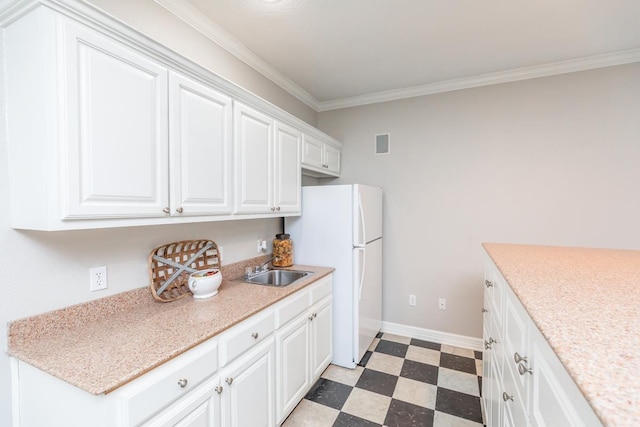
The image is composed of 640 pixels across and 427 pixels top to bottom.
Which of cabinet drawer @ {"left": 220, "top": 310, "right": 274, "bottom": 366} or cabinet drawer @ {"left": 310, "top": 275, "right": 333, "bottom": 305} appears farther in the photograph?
cabinet drawer @ {"left": 310, "top": 275, "right": 333, "bottom": 305}

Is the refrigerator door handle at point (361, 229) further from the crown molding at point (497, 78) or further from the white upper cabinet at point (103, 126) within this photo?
the crown molding at point (497, 78)

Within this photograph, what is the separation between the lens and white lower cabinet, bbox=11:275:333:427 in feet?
3.09

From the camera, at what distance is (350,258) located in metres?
2.44

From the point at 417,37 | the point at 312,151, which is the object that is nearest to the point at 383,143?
the point at 312,151

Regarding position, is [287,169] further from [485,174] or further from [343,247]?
[485,174]

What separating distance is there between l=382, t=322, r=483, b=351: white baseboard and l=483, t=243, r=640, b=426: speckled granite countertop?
5.32ft

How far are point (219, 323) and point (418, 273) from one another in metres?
2.27

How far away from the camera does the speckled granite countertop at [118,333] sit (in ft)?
3.11

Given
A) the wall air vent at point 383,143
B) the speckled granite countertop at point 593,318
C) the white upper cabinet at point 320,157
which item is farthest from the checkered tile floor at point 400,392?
the wall air vent at point 383,143

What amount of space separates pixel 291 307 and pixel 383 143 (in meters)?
2.10

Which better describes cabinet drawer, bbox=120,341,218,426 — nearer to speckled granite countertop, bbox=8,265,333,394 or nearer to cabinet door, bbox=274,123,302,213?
speckled granite countertop, bbox=8,265,333,394

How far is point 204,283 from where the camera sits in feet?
5.43

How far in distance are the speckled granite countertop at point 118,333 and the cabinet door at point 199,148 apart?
1.73 feet

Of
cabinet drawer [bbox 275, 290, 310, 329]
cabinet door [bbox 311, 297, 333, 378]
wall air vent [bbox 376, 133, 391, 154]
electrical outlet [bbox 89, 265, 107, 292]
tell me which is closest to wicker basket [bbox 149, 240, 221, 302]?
electrical outlet [bbox 89, 265, 107, 292]
